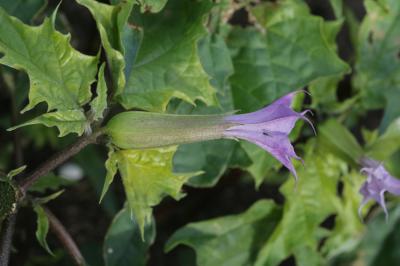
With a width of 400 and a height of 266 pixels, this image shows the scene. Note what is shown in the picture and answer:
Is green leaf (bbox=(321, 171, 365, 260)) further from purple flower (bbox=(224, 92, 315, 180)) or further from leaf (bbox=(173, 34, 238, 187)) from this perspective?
purple flower (bbox=(224, 92, 315, 180))

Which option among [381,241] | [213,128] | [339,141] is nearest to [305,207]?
[339,141]

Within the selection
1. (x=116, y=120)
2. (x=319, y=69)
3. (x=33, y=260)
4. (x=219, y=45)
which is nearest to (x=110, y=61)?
(x=116, y=120)

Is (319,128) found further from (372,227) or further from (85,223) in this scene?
(85,223)

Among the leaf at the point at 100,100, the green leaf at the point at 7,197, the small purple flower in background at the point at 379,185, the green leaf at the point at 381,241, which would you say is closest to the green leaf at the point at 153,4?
the leaf at the point at 100,100

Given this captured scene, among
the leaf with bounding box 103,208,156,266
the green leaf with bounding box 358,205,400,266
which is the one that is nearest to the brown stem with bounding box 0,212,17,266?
the leaf with bounding box 103,208,156,266

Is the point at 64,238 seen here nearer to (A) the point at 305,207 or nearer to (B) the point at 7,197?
(B) the point at 7,197
